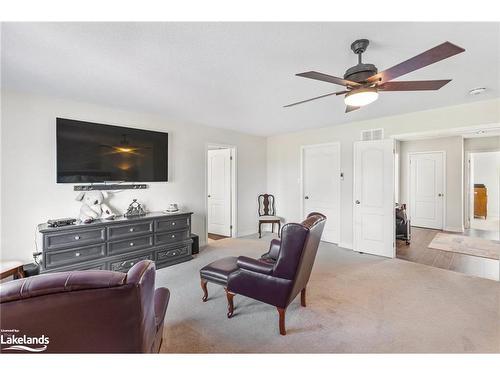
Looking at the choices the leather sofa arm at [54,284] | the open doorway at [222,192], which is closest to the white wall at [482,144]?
the open doorway at [222,192]

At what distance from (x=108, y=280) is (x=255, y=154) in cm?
499

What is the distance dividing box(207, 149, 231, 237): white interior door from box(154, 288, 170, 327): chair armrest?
3629mm

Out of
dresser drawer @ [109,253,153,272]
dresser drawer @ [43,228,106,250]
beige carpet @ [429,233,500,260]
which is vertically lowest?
beige carpet @ [429,233,500,260]

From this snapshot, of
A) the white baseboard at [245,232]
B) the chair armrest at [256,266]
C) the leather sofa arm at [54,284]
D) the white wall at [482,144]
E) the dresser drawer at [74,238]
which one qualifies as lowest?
the white baseboard at [245,232]

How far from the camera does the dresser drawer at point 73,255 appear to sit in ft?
8.47

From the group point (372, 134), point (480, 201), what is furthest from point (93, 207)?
point (480, 201)

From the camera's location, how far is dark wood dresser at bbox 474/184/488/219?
24.4ft

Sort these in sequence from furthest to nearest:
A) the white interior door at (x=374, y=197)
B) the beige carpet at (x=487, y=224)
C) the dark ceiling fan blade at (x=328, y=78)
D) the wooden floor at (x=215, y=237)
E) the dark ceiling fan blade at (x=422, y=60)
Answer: the beige carpet at (x=487, y=224) < the wooden floor at (x=215, y=237) < the white interior door at (x=374, y=197) < the dark ceiling fan blade at (x=328, y=78) < the dark ceiling fan blade at (x=422, y=60)


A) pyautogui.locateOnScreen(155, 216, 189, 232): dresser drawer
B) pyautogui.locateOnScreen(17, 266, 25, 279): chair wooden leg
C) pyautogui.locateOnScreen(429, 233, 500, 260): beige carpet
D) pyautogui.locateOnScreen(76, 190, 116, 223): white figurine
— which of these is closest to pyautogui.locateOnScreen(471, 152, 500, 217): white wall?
pyautogui.locateOnScreen(429, 233, 500, 260): beige carpet

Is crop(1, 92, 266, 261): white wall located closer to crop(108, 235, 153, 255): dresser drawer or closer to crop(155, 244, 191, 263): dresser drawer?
crop(108, 235, 153, 255): dresser drawer

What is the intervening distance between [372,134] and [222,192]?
3.35 metres

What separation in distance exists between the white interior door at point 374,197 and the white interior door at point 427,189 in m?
3.27

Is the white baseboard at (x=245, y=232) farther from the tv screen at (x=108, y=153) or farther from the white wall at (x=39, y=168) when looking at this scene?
the tv screen at (x=108, y=153)
